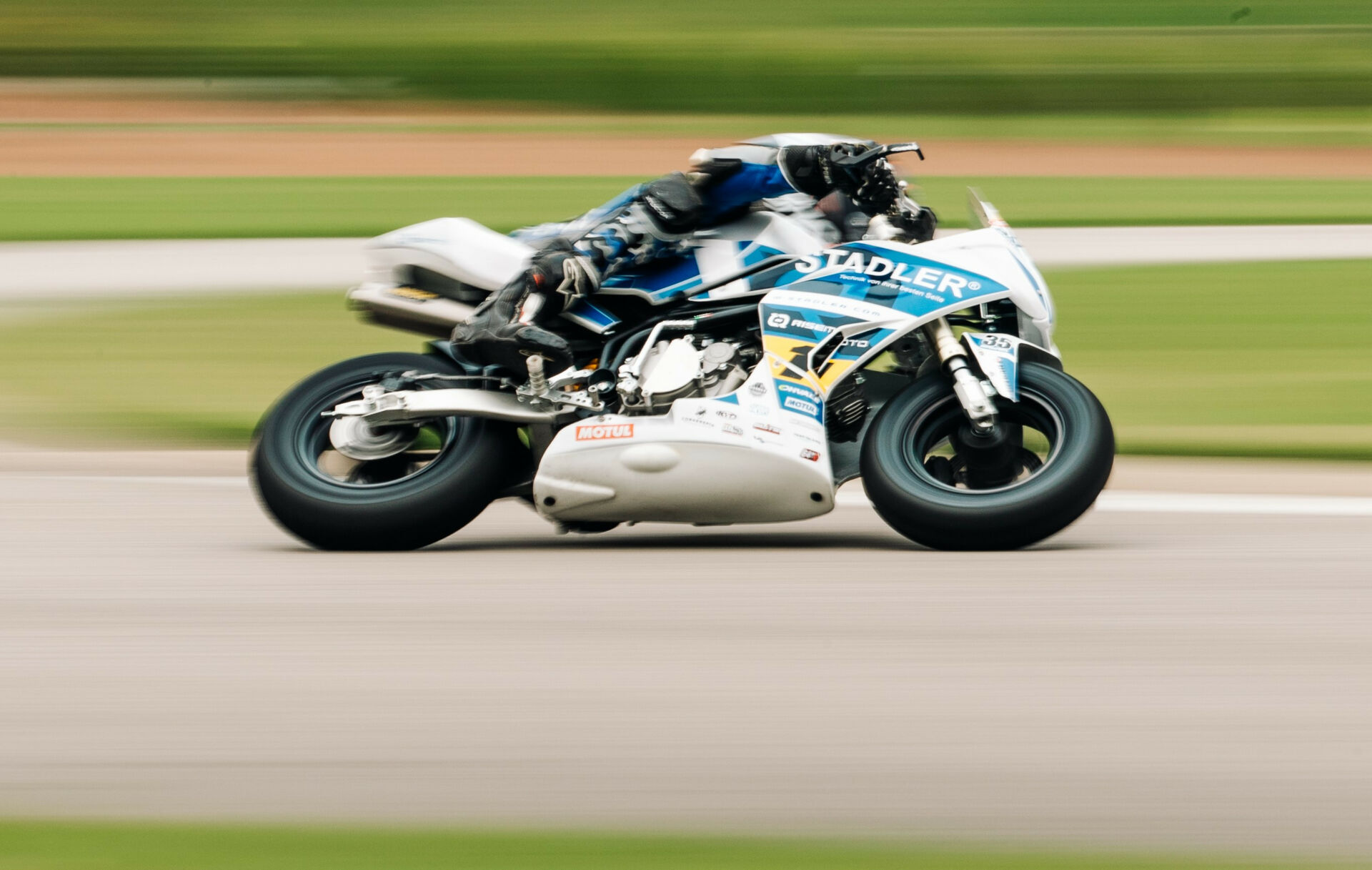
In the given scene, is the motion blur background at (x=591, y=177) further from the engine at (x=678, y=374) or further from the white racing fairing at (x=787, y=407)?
the engine at (x=678, y=374)

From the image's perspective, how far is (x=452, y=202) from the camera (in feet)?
80.8

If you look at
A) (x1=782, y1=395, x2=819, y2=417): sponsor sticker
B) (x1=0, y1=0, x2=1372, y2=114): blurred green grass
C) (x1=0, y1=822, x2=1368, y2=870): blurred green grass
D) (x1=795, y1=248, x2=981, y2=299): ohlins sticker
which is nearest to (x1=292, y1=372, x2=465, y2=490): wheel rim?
(x1=782, y1=395, x2=819, y2=417): sponsor sticker

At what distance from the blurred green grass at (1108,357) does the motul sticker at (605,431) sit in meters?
3.64

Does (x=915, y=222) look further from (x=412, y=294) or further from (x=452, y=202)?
(x=452, y=202)

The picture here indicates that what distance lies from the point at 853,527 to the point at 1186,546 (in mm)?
1213

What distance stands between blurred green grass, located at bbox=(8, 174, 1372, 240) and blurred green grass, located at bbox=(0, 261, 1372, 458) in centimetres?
581

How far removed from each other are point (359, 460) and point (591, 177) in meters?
23.1

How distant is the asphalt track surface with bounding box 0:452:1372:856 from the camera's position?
373 centimetres

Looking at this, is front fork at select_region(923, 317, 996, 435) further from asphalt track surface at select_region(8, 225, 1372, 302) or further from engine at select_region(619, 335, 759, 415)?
asphalt track surface at select_region(8, 225, 1372, 302)

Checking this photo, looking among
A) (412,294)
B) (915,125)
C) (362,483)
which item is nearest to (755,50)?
(915,125)

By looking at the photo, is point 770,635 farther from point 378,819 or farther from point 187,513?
point 187,513

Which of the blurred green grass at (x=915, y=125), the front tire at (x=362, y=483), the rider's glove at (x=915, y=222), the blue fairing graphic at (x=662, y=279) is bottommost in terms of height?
the front tire at (x=362, y=483)

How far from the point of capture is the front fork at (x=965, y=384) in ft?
19.7

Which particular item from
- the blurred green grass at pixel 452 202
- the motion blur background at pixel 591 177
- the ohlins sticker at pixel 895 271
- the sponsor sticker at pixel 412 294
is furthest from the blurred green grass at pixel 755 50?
the ohlins sticker at pixel 895 271
